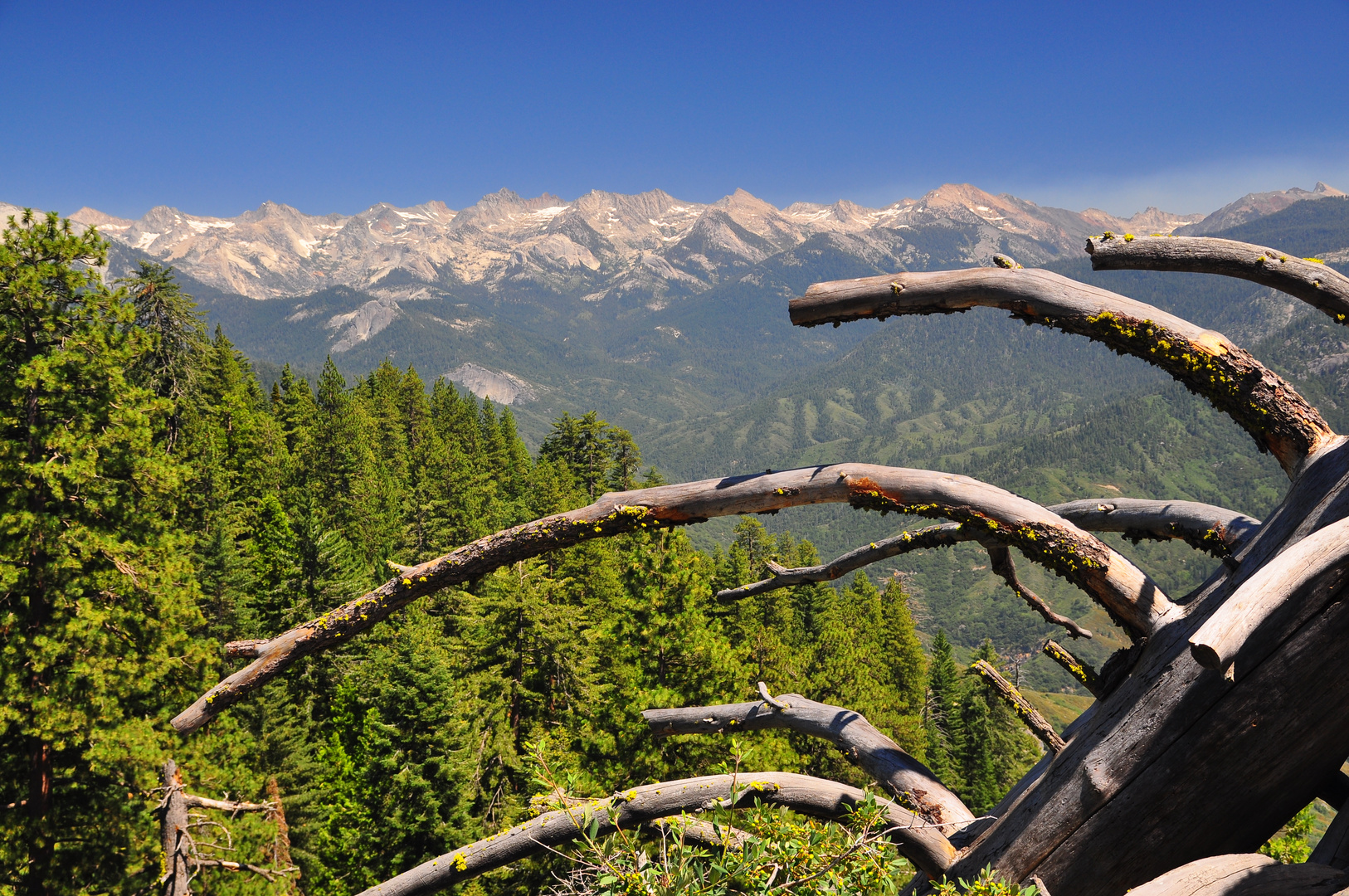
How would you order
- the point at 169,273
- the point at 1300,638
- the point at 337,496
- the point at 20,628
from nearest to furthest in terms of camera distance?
the point at 1300,638 → the point at 20,628 → the point at 169,273 → the point at 337,496

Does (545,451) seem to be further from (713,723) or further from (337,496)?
(713,723)

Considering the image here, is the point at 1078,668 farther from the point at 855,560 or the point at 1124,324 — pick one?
the point at 1124,324

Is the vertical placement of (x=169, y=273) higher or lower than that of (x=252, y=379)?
higher

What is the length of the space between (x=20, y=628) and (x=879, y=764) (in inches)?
528

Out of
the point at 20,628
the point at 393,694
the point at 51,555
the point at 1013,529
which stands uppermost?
the point at 1013,529

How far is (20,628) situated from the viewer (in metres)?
11.3

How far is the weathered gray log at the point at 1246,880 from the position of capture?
2729 millimetres

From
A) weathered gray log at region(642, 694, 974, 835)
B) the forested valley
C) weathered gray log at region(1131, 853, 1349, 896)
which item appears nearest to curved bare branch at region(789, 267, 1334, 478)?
weathered gray log at region(1131, 853, 1349, 896)

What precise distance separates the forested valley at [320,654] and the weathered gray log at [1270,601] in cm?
201

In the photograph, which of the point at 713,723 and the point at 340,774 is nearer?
the point at 713,723

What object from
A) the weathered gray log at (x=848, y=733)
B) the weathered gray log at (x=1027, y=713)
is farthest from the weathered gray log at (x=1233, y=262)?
the weathered gray log at (x=848, y=733)

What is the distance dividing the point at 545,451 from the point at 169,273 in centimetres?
2695

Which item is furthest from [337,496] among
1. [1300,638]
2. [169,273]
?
[1300,638]

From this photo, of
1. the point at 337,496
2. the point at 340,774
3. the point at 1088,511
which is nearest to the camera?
the point at 1088,511
